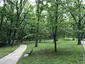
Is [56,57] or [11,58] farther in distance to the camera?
[11,58]

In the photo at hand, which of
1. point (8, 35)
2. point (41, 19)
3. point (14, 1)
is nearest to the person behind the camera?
point (41, 19)

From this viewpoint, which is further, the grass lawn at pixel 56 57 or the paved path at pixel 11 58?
the paved path at pixel 11 58

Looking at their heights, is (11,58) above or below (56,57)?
below

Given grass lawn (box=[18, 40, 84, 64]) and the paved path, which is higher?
grass lawn (box=[18, 40, 84, 64])

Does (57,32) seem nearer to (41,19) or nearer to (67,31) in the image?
(67,31)

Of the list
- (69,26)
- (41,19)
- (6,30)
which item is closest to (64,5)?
(69,26)

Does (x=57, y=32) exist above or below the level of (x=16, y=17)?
below

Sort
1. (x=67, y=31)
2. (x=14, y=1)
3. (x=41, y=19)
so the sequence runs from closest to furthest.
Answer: (x=67, y=31), (x=41, y=19), (x=14, y=1)

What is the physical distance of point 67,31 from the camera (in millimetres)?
19125

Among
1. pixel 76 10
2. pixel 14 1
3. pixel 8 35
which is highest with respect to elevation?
pixel 14 1

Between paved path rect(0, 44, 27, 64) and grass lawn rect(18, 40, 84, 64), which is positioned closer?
grass lawn rect(18, 40, 84, 64)

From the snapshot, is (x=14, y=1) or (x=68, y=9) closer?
(x=68, y=9)

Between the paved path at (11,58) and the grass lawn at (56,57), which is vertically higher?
the grass lawn at (56,57)

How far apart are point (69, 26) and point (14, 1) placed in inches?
746
